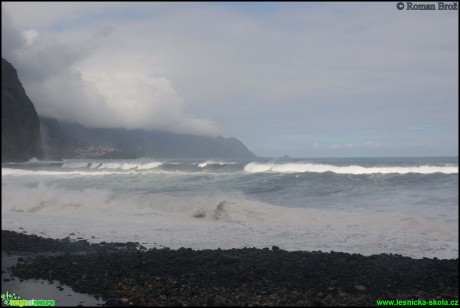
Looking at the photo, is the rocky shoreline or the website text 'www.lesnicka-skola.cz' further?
the rocky shoreline

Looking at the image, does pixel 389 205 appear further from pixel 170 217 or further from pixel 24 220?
pixel 24 220

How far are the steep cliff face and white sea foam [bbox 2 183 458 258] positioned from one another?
1197mm

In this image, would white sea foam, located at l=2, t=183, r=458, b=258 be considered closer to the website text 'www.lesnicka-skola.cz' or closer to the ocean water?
the ocean water

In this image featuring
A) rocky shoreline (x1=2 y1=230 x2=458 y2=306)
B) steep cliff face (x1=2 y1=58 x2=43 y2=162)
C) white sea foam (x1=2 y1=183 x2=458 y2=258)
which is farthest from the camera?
white sea foam (x1=2 y1=183 x2=458 y2=258)

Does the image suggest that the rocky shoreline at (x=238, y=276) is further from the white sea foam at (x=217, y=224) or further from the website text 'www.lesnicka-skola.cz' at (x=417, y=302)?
the white sea foam at (x=217, y=224)

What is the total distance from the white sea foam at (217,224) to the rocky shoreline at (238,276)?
5.44ft

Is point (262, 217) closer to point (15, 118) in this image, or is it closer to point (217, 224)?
point (217, 224)

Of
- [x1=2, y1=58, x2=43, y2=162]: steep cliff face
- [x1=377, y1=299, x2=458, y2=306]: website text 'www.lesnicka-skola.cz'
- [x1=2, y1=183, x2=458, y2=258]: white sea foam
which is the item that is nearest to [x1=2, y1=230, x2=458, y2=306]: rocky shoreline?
[x1=377, y1=299, x2=458, y2=306]: website text 'www.lesnicka-skola.cz'

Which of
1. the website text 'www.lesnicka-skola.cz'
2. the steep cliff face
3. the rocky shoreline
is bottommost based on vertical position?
the website text 'www.lesnicka-skola.cz'

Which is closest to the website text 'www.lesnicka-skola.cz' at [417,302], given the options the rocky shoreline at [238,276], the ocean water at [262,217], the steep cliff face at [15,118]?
the rocky shoreline at [238,276]

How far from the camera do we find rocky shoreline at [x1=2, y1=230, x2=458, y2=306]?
705 cm

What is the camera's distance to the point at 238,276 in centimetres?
825

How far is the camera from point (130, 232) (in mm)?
13602

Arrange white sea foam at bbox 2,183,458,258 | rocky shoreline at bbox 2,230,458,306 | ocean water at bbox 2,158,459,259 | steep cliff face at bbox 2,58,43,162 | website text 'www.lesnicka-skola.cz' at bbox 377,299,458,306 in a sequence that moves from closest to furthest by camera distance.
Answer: website text 'www.lesnicka-skola.cz' at bbox 377,299,458,306 < rocky shoreline at bbox 2,230,458,306 < steep cliff face at bbox 2,58,43,162 < white sea foam at bbox 2,183,458,258 < ocean water at bbox 2,158,459,259
